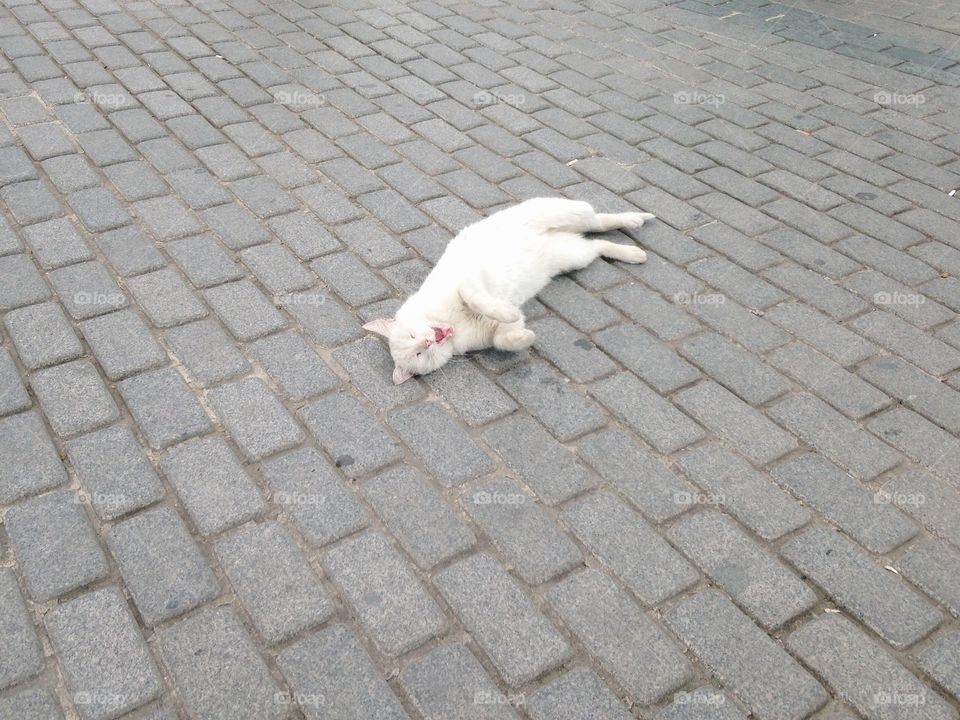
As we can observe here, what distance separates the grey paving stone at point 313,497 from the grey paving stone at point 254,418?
9cm

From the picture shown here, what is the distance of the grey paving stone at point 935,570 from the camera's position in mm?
3108

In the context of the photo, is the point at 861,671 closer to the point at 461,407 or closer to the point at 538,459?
the point at 538,459

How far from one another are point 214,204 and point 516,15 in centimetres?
424

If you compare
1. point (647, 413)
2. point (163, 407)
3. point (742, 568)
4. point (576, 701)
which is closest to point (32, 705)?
point (163, 407)

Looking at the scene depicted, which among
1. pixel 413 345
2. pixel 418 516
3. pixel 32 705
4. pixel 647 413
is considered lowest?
pixel 32 705

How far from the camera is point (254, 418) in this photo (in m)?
3.65

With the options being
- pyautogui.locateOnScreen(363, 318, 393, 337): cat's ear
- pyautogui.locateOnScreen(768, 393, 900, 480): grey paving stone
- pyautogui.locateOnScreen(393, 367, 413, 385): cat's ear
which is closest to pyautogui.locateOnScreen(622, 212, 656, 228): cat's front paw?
pyautogui.locateOnScreen(768, 393, 900, 480): grey paving stone

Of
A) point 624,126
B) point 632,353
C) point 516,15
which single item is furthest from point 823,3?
point 632,353

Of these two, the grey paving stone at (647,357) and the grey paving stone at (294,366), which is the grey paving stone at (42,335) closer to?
the grey paving stone at (294,366)

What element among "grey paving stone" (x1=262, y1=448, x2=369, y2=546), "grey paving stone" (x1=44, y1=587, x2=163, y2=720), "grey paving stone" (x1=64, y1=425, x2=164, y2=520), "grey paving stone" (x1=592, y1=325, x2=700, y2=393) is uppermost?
"grey paving stone" (x1=592, y1=325, x2=700, y2=393)

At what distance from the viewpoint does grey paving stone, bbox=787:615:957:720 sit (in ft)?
9.05

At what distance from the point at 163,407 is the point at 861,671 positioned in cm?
300

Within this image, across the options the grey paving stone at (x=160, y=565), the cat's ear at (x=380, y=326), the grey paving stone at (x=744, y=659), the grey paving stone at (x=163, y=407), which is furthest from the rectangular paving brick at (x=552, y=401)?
the grey paving stone at (x=160, y=565)

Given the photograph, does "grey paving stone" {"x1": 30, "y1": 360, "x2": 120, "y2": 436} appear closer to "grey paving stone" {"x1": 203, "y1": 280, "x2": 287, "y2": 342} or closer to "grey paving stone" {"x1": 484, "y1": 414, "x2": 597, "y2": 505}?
"grey paving stone" {"x1": 203, "y1": 280, "x2": 287, "y2": 342}
